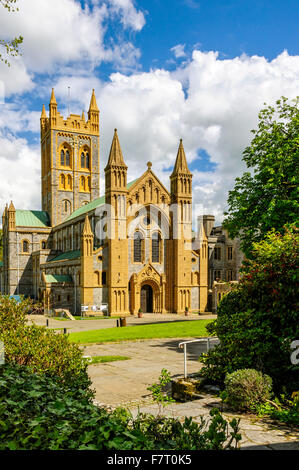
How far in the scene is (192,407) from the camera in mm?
7562

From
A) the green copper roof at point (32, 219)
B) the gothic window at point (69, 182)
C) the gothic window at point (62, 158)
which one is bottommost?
the green copper roof at point (32, 219)

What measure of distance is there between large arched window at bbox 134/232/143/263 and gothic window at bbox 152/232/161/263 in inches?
75.7

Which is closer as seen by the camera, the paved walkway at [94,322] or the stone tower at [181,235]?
the paved walkway at [94,322]

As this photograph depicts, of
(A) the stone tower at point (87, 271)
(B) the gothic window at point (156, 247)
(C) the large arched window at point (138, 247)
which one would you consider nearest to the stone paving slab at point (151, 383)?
(A) the stone tower at point (87, 271)

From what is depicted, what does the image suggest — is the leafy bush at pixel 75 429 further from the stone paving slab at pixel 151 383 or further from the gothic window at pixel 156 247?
the gothic window at pixel 156 247

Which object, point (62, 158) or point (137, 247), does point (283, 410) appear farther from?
point (62, 158)

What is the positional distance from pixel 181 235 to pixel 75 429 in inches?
1767

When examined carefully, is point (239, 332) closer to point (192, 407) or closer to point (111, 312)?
point (192, 407)

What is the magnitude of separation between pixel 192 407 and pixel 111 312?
119 ft

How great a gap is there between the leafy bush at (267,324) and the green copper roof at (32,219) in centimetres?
6386

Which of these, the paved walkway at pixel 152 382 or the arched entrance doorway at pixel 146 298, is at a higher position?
the paved walkway at pixel 152 382

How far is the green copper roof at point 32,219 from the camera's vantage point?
6944cm

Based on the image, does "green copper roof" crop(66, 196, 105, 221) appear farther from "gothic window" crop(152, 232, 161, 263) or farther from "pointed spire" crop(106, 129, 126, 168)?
"gothic window" crop(152, 232, 161, 263)

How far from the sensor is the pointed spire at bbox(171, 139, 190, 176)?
159 ft
